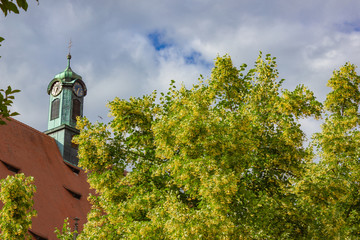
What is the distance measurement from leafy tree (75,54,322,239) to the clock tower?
19.1m

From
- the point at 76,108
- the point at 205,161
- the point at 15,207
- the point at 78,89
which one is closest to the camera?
the point at 205,161

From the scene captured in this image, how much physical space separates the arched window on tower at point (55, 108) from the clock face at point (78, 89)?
158cm

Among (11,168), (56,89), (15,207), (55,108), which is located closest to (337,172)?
(15,207)

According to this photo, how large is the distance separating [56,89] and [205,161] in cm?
2812

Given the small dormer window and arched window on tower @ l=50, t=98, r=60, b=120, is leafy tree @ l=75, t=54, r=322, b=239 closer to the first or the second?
the small dormer window

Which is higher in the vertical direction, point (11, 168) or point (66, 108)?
point (66, 108)

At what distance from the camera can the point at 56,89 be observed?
37938 millimetres

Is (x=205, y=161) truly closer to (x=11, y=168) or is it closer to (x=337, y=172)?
(x=337, y=172)

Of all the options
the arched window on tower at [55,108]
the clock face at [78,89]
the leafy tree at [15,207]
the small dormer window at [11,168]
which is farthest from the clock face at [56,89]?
the leafy tree at [15,207]

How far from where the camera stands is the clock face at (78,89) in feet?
124

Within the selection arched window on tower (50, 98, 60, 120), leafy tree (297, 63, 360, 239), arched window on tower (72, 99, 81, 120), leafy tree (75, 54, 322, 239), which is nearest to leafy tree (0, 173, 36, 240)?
leafy tree (75, 54, 322, 239)

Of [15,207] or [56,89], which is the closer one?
[15,207]

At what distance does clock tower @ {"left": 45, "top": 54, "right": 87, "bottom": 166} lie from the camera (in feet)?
112

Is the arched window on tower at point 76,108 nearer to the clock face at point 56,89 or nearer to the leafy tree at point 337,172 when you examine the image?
the clock face at point 56,89
